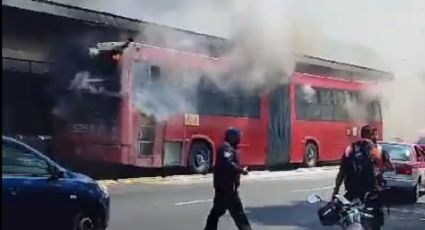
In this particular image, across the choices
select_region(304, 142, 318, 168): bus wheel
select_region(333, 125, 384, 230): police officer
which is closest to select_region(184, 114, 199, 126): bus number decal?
select_region(304, 142, 318, 168): bus wheel

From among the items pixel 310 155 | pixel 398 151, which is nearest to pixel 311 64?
pixel 310 155

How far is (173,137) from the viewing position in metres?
20.3

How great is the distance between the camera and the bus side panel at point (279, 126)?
24.3 metres

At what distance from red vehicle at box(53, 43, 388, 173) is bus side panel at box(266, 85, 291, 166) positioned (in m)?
0.03

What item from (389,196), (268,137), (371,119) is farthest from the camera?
(371,119)

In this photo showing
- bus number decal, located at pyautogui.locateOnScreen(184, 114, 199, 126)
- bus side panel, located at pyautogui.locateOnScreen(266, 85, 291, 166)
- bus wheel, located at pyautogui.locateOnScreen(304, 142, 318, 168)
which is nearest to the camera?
bus number decal, located at pyautogui.locateOnScreen(184, 114, 199, 126)

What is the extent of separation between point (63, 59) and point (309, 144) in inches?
391

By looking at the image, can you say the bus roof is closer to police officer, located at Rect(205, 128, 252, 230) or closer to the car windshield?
the car windshield

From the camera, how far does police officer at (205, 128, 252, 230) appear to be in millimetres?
9422

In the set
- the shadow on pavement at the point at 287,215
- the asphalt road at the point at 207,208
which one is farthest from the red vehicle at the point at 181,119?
the shadow on pavement at the point at 287,215

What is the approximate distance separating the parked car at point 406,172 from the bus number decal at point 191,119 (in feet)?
18.2

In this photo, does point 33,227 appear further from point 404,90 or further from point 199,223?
point 404,90

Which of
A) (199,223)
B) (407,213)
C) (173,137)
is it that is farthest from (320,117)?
(199,223)

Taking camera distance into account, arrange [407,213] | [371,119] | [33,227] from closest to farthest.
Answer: [33,227] → [407,213] → [371,119]
